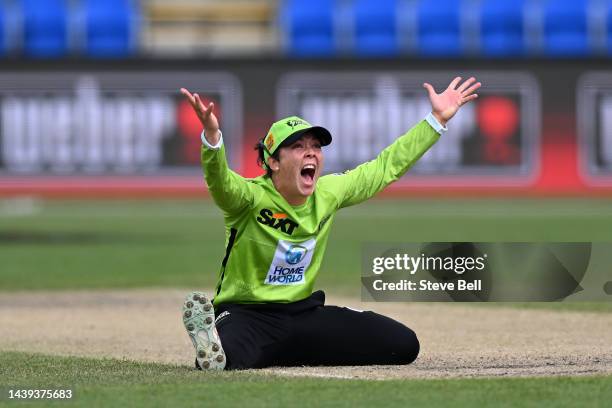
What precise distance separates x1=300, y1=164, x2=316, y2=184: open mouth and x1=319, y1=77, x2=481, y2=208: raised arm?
13.1 inches

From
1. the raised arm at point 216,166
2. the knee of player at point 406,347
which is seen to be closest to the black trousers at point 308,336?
the knee of player at point 406,347

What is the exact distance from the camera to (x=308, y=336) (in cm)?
757

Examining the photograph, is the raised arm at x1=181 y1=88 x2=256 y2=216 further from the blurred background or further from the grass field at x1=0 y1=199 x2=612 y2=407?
the blurred background

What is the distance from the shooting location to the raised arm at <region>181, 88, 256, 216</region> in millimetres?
6859

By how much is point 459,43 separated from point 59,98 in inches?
393

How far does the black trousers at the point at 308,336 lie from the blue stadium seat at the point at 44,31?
24.6 m

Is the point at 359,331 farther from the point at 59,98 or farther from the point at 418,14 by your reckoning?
the point at 418,14

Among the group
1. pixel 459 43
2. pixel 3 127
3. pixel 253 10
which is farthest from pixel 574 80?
pixel 3 127

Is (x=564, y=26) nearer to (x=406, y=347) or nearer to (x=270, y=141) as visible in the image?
(x=406, y=347)

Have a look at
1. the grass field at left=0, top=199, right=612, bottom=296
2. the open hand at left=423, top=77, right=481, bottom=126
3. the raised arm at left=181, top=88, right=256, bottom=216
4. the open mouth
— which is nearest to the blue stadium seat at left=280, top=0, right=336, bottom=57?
the grass field at left=0, top=199, right=612, bottom=296

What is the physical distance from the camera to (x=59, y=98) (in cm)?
2936

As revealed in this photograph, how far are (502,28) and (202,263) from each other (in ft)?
54.3

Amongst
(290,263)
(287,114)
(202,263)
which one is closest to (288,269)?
(290,263)

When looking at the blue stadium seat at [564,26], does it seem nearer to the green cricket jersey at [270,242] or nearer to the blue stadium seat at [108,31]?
the blue stadium seat at [108,31]
